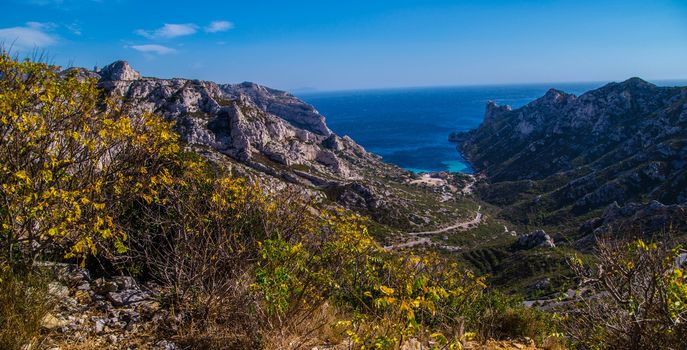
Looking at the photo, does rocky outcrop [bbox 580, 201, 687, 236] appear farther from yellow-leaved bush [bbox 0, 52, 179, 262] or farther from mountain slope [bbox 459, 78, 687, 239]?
yellow-leaved bush [bbox 0, 52, 179, 262]

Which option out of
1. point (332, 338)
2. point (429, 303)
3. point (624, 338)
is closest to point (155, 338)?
point (332, 338)

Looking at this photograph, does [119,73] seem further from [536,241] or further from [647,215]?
[647,215]

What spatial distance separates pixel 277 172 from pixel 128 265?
10714 cm

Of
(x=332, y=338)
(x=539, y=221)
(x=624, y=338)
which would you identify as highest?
(x=624, y=338)

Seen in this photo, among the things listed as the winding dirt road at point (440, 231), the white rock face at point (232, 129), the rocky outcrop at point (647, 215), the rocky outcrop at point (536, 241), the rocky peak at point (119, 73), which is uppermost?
the rocky peak at point (119, 73)

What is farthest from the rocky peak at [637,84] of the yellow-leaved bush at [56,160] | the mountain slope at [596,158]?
the yellow-leaved bush at [56,160]

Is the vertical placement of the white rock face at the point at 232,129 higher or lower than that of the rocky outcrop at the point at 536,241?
higher

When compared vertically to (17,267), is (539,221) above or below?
below

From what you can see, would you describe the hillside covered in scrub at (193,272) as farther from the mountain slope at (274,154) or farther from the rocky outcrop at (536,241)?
the mountain slope at (274,154)

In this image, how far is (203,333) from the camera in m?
5.42

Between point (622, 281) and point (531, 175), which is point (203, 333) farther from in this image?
point (531, 175)

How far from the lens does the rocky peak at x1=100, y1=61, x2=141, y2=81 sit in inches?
6334

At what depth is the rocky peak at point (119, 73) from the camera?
528 ft

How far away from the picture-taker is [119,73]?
530 ft
